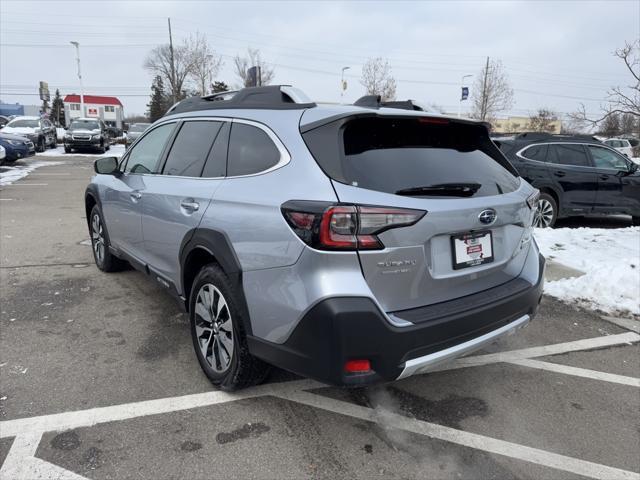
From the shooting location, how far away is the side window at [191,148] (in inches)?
127

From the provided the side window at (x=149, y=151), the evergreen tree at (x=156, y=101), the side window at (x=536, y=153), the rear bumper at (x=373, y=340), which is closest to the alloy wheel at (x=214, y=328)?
the rear bumper at (x=373, y=340)

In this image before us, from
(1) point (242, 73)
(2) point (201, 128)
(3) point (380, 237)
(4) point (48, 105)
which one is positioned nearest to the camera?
(3) point (380, 237)

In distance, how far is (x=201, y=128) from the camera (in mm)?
3391

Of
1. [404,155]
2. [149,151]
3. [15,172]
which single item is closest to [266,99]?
[404,155]

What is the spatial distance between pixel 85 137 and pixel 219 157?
994 inches

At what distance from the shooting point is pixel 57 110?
83.1 meters

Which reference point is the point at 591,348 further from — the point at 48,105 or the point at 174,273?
the point at 48,105

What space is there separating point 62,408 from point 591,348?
12.8ft

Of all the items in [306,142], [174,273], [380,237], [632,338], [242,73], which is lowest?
[632,338]

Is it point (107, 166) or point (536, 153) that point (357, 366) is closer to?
point (107, 166)

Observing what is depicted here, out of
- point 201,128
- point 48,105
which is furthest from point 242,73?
point 48,105

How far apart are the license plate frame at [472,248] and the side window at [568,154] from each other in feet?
23.1

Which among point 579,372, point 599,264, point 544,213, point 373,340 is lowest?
point 579,372

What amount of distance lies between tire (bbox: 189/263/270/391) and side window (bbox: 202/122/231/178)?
23.5 inches
